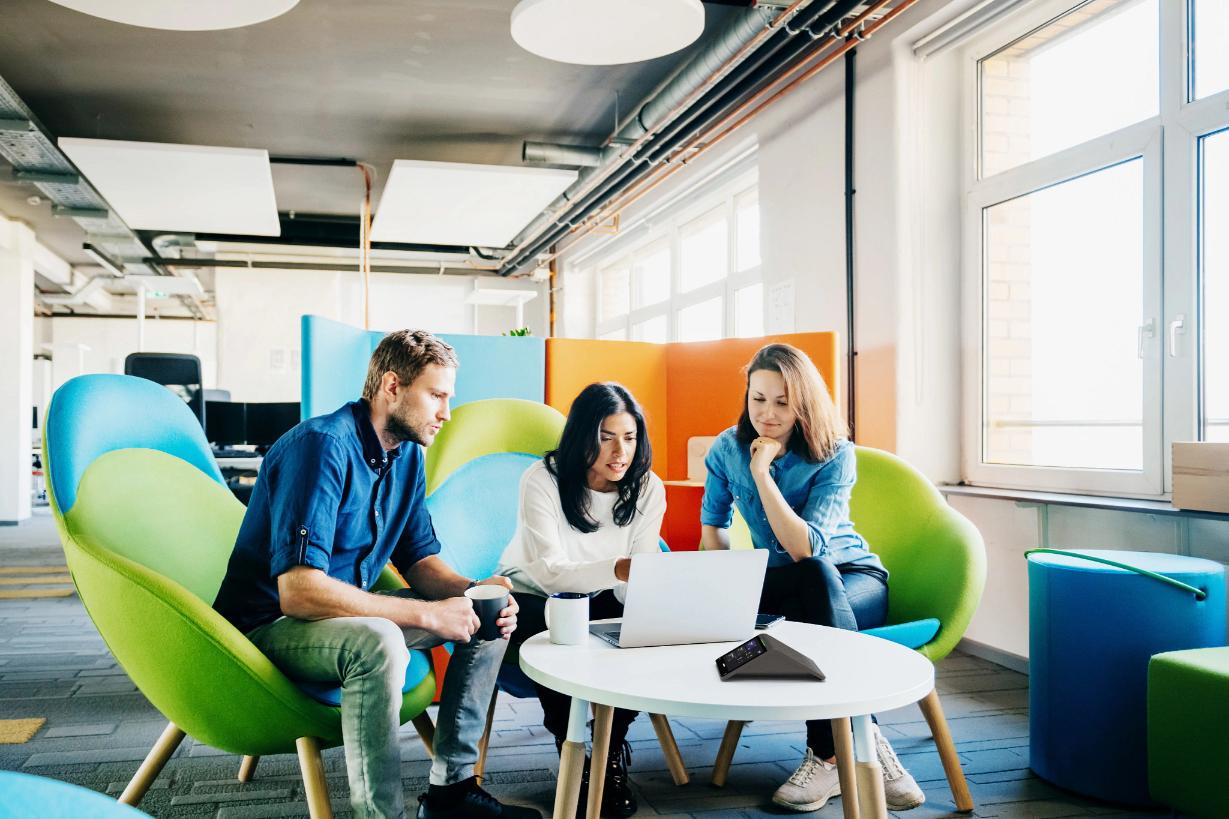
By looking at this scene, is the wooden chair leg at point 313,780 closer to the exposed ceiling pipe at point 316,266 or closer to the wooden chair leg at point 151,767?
the wooden chair leg at point 151,767

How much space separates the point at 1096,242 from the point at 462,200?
16.2 ft

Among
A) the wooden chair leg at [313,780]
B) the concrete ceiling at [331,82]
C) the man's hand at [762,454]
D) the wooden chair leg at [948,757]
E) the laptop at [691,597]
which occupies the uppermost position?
the concrete ceiling at [331,82]

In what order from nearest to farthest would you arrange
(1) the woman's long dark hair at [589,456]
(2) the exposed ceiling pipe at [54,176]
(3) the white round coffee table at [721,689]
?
1. (3) the white round coffee table at [721,689]
2. (1) the woman's long dark hair at [589,456]
3. (2) the exposed ceiling pipe at [54,176]

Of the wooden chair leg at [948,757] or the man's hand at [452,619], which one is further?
the wooden chair leg at [948,757]

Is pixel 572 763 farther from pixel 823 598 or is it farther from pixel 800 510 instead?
pixel 800 510

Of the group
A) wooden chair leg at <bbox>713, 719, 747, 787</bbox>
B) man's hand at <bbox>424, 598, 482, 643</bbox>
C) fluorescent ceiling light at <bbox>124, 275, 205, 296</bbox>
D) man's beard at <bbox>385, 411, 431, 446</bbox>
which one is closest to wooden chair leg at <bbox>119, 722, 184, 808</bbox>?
man's hand at <bbox>424, 598, 482, 643</bbox>

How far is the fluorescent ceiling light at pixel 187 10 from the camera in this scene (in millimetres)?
2994

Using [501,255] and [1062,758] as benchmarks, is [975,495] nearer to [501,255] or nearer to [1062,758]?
[1062,758]

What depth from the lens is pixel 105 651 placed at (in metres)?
4.02

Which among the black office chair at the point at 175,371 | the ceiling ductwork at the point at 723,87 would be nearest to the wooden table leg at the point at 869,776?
the ceiling ductwork at the point at 723,87

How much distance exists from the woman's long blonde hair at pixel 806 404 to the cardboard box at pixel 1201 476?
984 millimetres

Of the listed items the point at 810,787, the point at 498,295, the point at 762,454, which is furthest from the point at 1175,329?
the point at 498,295

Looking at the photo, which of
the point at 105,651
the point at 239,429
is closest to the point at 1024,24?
the point at 105,651

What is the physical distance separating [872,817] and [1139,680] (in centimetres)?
116
